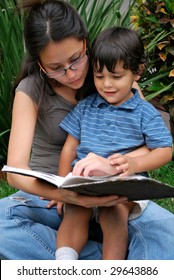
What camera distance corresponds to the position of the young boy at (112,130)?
2.74 m

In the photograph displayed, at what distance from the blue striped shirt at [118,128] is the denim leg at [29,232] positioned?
0.35 meters

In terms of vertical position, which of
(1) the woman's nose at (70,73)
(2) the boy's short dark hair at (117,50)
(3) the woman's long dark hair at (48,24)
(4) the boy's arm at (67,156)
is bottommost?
(4) the boy's arm at (67,156)

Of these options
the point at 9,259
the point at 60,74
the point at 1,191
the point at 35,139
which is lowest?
the point at 1,191

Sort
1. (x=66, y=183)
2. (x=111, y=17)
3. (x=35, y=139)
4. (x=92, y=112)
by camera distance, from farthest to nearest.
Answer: (x=111, y=17) < (x=35, y=139) < (x=92, y=112) < (x=66, y=183)

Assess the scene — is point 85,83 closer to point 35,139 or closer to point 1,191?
point 35,139

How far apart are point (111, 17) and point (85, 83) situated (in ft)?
5.56

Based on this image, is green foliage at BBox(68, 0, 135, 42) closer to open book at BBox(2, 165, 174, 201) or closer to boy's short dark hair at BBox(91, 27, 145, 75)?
boy's short dark hair at BBox(91, 27, 145, 75)

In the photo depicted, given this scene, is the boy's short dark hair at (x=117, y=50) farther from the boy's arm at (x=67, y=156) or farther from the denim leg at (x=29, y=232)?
the denim leg at (x=29, y=232)

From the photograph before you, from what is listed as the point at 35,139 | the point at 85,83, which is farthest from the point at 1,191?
the point at 85,83

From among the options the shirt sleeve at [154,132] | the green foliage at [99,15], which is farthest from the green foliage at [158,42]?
the shirt sleeve at [154,132]

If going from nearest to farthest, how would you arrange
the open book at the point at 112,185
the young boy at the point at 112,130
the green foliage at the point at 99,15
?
1. the open book at the point at 112,185
2. the young boy at the point at 112,130
3. the green foliage at the point at 99,15

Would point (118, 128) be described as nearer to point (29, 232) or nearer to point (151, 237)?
point (151, 237)

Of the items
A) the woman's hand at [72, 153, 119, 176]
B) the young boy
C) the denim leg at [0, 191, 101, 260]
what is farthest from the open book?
the denim leg at [0, 191, 101, 260]

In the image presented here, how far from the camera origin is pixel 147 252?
9.07 feet
